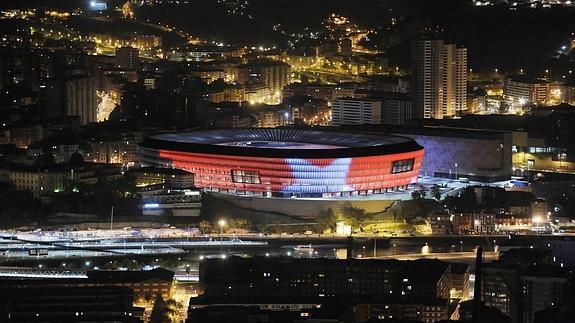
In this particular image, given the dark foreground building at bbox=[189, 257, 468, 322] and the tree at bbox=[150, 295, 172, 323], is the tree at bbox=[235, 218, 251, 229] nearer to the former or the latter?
the dark foreground building at bbox=[189, 257, 468, 322]

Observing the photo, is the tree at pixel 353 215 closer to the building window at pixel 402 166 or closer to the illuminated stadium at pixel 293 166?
the illuminated stadium at pixel 293 166

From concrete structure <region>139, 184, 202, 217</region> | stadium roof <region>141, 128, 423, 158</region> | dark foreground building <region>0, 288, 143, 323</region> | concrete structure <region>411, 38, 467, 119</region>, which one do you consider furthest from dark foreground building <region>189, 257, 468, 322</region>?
concrete structure <region>411, 38, 467, 119</region>

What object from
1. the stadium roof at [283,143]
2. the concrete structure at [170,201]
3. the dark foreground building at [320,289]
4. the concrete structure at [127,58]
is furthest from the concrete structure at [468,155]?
the concrete structure at [127,58]

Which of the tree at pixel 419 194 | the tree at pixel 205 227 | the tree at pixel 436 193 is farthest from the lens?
the tree at pixel 436 193

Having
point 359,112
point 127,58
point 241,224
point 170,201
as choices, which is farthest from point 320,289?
point 127,58

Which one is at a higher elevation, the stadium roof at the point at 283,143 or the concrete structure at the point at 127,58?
the concrete structure at the point at 127,58
